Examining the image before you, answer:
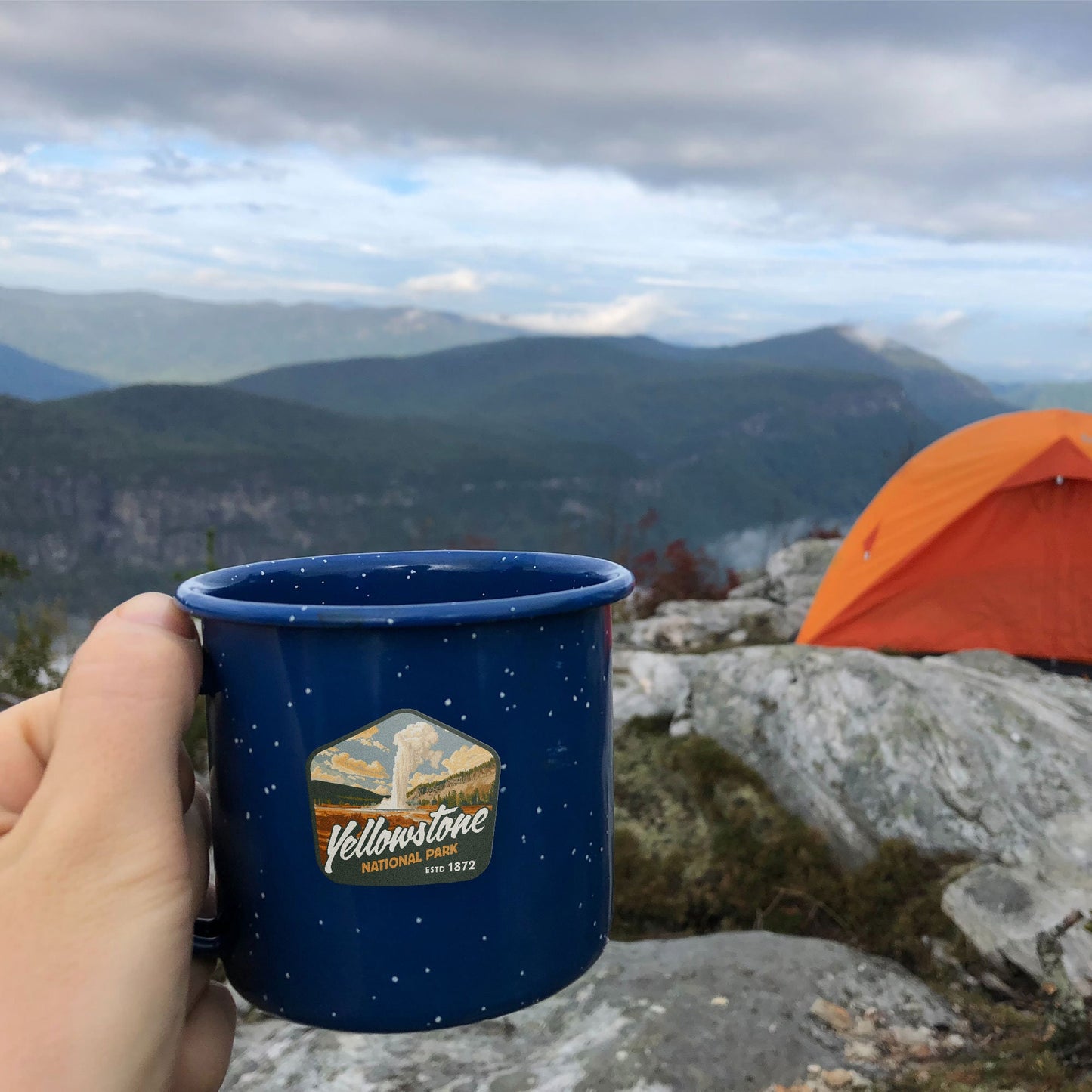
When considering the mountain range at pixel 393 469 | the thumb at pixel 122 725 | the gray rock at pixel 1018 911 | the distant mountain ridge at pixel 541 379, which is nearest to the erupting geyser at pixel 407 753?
the thumb at pixel 122 725

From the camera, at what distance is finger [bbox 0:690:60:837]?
1.40 m

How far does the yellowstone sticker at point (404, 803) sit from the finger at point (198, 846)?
0.27m

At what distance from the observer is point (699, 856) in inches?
167

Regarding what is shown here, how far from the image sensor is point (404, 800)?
113 centimetres

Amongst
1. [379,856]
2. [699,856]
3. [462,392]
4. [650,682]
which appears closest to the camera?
[379,856]

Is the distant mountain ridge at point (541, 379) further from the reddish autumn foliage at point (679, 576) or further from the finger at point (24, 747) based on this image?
the finger at point (24, 747)

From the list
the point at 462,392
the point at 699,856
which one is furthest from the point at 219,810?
the point at 462,392

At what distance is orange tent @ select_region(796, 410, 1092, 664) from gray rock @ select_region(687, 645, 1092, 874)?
259 centimetres

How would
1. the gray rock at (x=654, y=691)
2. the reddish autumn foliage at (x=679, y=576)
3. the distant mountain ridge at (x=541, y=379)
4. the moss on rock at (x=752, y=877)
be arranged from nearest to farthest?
the moss on rock at (x=752, y=877) < the gray rock at (x=654, y=691) < the reddish autumn foliage at (x=679, y=576) < the distant mountain ridge at (x=541, y=379)

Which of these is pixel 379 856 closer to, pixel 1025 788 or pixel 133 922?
pixel 133 922

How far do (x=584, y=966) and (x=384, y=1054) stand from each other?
161cm

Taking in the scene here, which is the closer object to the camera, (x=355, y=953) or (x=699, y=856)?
(x=355, y=953)

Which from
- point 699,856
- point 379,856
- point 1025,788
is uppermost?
point 379,856

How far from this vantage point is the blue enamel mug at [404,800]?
115 cm
